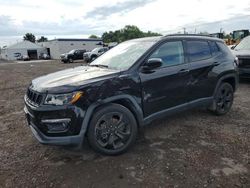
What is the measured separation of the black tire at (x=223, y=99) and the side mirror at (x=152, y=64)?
78.0 inches

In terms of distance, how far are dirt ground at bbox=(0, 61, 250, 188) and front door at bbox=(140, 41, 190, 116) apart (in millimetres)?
628

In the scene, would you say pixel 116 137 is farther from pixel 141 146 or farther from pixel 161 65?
pixel 161 65

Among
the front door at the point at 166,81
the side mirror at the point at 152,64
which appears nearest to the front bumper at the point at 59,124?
the front door at the point at 166,81

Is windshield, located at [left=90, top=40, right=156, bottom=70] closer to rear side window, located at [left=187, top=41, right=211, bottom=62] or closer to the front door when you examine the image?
the front door

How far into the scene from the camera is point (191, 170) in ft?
10.6

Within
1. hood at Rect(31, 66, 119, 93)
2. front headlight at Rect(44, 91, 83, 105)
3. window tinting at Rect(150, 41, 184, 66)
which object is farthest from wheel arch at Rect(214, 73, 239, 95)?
front headlight at Rect(44, 91, 83, 105)

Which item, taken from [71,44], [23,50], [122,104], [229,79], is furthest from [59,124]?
[23,50]

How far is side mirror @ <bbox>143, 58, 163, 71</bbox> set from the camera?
3.74 metres

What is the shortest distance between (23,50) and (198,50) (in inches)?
2531

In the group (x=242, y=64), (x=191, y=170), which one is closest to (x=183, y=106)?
(x=191, y=170)

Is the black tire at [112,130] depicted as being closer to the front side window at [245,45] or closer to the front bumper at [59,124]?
the front bumper at [59,124]

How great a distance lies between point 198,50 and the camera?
4746 mm

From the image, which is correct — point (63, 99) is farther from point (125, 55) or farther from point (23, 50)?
point (23, 50)

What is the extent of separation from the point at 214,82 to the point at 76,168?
3.24 meters
